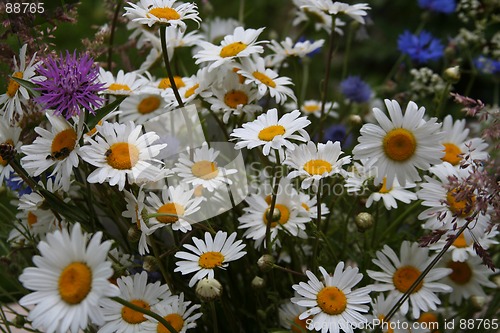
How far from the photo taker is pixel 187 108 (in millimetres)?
654

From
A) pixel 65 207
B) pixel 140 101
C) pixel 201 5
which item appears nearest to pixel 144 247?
pixel 65 207

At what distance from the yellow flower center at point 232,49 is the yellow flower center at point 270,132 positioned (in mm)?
101

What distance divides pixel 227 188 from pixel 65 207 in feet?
0.52

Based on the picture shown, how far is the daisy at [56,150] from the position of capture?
0.51m

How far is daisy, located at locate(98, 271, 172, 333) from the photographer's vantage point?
514mm

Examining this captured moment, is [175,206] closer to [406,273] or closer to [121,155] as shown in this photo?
[121,155]

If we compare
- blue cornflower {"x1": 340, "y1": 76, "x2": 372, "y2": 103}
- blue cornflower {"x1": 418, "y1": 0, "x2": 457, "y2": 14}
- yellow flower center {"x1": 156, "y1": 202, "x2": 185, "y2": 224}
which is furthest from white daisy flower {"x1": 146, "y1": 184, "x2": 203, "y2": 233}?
blue cornflower {"x1": 418, "y1": 0, "x2": 457, "y2": 14}

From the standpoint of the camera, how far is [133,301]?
21.0 inches

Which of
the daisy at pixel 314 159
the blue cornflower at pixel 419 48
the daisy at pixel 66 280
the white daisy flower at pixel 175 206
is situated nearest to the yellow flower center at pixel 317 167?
the daisy at pixel 314 159

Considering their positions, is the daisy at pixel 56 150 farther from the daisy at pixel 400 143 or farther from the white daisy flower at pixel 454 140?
the white daisy flower at pixel 454 140

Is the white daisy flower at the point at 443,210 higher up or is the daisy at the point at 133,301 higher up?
the white daisy flower at the point at 443,210

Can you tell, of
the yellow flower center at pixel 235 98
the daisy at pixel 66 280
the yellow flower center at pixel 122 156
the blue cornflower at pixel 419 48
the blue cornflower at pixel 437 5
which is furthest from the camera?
the blue cornflower at pixel 437 5

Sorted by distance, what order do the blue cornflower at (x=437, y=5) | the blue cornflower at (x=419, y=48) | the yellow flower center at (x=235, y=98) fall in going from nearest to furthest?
the yellow flower center at (x=235, y=98) → the blue cornflower at (x=419, y=48) → the blue cornflower at (x=437, y=5)

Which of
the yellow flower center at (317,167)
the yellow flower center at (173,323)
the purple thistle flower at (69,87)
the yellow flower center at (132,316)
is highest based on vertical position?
the purple thistle flower at (69,87)
